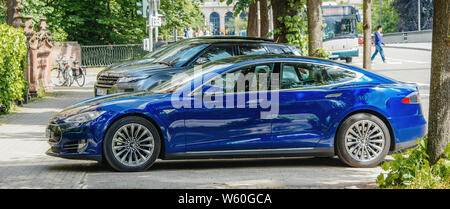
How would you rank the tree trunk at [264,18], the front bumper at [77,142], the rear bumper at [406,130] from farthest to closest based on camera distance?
the tree trunk at [264,18] → the rear bumper at [406,130] → the front bumper at [77,142]

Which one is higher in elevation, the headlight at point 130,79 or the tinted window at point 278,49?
the tinted window at point 278,49

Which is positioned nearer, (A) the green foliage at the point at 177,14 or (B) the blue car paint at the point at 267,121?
(B) the blue car paint at the point at 267,121

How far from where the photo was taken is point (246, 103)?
8492 millimetres

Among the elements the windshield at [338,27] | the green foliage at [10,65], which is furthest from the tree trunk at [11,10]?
the windshield at [338,27]

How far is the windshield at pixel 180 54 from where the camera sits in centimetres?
1407

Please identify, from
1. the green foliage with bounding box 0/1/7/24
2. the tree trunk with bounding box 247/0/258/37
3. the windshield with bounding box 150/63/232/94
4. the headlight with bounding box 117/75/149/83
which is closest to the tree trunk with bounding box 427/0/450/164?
the windshield with bounding box 150/63/232/94

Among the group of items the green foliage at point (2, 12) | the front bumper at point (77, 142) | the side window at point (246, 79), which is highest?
the green foliage at point (2, 12)

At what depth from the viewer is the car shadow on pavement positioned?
29.2ft

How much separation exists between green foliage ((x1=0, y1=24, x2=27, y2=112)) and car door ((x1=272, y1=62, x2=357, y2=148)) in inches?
324

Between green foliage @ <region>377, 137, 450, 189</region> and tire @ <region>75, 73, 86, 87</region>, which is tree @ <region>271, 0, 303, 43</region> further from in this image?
green foliage @ <region>377, 137, 450, 189</region>

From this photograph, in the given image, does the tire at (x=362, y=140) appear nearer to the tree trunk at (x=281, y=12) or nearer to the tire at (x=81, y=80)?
the tree trunk at (x=281, y=12)

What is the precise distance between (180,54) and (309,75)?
608 centimetres

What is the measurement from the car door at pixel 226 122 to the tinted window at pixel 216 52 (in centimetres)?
526

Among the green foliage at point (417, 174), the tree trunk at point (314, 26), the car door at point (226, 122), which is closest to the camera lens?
the green foliage at point (417, 174)
